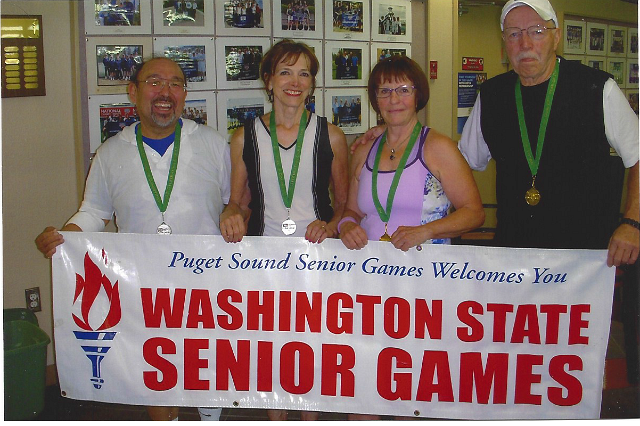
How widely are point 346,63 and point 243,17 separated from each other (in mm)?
794

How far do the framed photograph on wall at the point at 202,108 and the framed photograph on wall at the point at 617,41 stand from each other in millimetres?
4016

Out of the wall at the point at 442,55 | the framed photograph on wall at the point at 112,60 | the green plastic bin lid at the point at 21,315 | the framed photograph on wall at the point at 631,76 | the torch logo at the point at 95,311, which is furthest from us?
the framed photograph on wall at the point at 631,76

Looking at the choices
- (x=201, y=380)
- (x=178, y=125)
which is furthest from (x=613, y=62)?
(x=201, y=380)

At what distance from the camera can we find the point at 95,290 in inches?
102

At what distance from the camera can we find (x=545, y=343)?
2.44m

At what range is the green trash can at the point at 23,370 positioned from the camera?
3.12 meters

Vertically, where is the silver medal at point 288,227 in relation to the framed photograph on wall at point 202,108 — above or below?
below

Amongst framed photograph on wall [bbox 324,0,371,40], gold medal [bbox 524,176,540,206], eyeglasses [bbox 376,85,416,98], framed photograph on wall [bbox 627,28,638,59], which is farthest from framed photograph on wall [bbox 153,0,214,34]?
framed photograph on wall [bbox 627,28,638,59]

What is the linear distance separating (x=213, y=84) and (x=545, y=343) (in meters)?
2.47

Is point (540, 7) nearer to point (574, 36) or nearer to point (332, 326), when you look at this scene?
point (332, 326)

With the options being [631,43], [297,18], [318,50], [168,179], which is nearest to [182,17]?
[297,18]

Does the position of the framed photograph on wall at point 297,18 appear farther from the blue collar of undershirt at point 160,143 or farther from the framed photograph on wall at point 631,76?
the framed photograph on wall at point 631,76

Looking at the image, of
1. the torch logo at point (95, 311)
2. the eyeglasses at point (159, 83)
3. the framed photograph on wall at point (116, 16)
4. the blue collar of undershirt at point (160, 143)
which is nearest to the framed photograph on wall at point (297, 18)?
the framed photograph on wall at point (116, 16)

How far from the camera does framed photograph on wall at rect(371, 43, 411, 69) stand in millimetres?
4277
